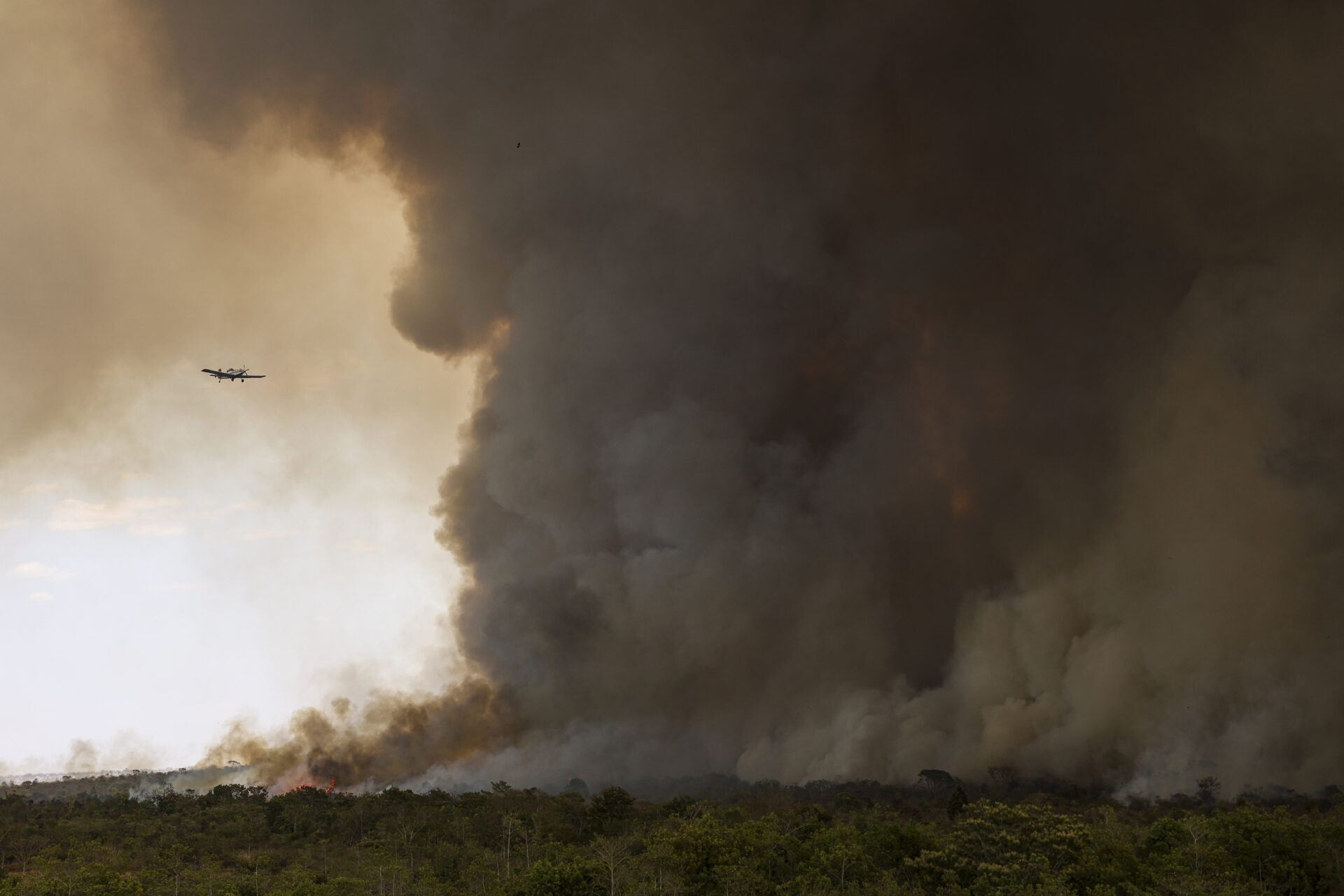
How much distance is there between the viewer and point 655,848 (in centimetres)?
4741

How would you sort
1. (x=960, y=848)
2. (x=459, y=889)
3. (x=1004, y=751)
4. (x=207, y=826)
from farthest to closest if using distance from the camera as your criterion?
(x=1004, y=751) < (x=207, y=826) < (x=459, y=889) < (x=960, y=848)

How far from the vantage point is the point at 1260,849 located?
46906 mm

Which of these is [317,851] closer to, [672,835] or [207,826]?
[207,826]

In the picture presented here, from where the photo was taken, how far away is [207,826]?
70562mm

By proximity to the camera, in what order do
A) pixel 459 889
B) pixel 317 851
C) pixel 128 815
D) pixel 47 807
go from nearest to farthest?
1. pixel 459 889
2. pixel 317 851
3. pixel 128 815
4. pixel 47 807

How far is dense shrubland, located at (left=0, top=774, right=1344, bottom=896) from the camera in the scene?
1693 inches

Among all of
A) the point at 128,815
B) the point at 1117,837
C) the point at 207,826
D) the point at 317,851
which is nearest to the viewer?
the point at 1117,837

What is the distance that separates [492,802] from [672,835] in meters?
32.2

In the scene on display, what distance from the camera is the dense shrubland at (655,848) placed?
43000 mm

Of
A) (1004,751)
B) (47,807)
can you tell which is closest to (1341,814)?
(1004,751)

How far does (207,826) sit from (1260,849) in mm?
71221

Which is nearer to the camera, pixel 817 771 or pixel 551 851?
pixel 551 851

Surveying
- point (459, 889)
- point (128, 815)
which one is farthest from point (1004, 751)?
point (128, 815)

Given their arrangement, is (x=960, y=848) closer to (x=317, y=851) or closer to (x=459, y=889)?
(x=459, y=889)
